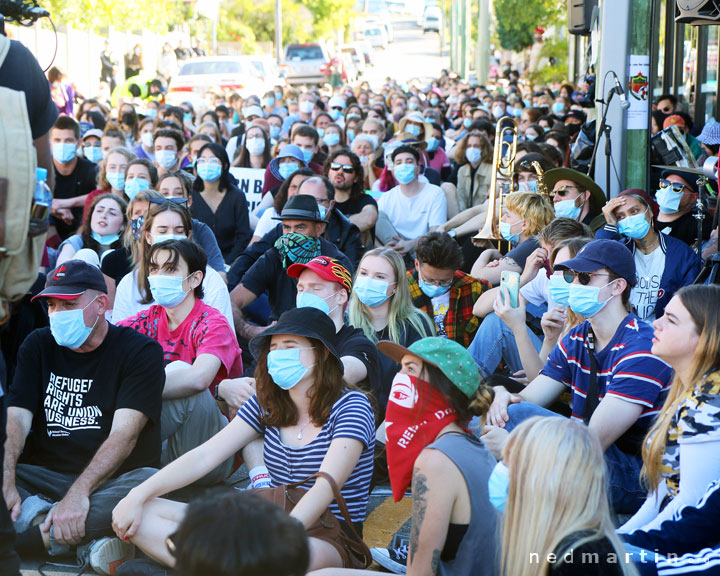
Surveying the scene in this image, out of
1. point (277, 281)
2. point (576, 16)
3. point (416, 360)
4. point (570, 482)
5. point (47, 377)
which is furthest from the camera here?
point (576, 16)

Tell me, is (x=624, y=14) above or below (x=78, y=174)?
above

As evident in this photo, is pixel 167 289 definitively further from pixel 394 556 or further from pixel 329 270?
pixel 394 556

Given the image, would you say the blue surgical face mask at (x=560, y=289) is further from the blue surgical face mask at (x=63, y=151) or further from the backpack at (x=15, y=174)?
the blue surgical face mask at (x=63, y=151)

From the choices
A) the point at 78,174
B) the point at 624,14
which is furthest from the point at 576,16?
the point at 78,174

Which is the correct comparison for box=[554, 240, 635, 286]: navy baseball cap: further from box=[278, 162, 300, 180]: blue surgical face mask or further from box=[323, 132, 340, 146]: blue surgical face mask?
box=[323, 132, 340, 146]: blue surgical face mask

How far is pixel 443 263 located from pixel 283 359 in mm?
2250

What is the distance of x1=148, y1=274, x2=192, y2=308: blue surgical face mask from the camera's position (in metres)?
5.54

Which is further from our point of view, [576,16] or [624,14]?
[576,16]

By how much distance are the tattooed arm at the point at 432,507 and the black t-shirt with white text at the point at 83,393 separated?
1.83 meters

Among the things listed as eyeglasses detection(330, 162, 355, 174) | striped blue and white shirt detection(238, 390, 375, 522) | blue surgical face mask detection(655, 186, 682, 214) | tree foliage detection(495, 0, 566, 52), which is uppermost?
tree foliage detection(495, 0, 566, 52)

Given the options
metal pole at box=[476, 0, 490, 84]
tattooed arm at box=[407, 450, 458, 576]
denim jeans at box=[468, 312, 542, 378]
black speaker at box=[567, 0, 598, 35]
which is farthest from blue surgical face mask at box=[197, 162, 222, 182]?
metal pole at box=[476, 0, 490, 84]

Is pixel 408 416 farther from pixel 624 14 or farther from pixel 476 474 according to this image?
pixel 624 14

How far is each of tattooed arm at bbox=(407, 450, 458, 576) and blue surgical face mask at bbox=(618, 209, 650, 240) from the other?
3746 millimetres

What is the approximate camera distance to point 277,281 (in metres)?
7.07
